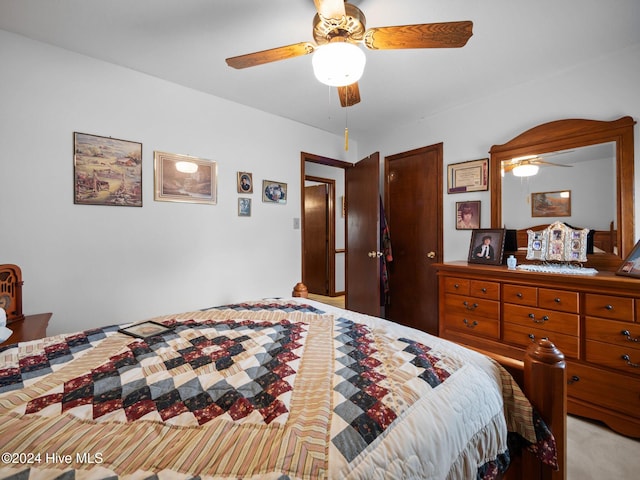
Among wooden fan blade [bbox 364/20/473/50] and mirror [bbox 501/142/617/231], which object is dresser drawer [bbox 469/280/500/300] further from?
wooden fan blade [bbox 364/20/473/50]

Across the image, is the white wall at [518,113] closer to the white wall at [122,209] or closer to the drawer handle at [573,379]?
the drawer handle at [573,379]

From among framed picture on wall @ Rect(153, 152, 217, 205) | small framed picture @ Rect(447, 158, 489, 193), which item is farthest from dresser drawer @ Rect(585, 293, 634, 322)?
framed picture on wall @ Rect(153, 152, 217, 205)

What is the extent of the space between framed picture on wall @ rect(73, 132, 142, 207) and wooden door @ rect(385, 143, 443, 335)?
2.73 metres

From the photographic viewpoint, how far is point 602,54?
2043mm

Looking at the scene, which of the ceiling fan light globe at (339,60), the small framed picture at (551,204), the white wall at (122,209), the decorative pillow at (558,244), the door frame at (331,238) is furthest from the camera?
the door frame at (331,238)

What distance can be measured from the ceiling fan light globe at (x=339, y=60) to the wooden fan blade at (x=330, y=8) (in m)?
0.11

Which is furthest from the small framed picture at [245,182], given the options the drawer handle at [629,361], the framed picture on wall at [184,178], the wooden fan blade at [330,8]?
the drawer handle at [629,361]

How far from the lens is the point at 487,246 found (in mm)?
2482

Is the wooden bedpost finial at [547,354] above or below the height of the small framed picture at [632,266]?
below

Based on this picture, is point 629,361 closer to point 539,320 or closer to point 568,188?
point 539,320

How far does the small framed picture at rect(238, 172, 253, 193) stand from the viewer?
9.51 ft

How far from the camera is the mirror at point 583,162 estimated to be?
199cm

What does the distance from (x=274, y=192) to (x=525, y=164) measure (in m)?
2.44

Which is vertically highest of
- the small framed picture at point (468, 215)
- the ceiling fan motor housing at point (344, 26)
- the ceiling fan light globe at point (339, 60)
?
the ceiling fan motor housing at point (344, 26)
